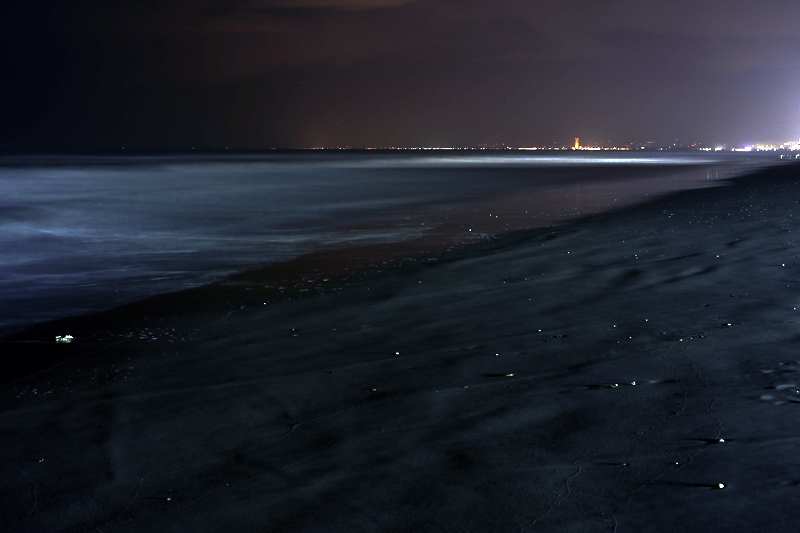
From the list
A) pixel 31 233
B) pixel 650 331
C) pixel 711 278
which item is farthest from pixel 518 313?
pixel 31 233

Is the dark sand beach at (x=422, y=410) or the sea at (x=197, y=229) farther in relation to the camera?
the sea at (x=197, y=229)

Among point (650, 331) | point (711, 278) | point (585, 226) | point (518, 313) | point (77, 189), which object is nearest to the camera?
point (650, 331)

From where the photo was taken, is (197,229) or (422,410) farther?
(197,229)

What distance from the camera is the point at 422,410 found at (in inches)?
165

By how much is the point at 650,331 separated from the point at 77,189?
35.1 meters

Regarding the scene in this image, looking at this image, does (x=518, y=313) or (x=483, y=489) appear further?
(x=518, y=313)

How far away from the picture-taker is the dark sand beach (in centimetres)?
306

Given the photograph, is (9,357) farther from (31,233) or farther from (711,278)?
(31,233)

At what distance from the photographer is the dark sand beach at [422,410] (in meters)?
3.06

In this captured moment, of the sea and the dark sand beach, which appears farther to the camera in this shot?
the sea

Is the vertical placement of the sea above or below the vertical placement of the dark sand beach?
above

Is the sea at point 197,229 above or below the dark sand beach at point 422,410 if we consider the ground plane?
above

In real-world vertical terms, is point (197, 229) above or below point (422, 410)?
above

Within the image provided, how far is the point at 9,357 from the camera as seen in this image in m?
5.94
